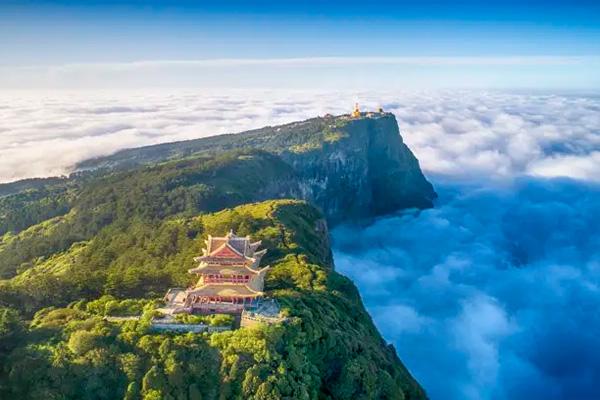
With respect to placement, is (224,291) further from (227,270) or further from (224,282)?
(227,270)

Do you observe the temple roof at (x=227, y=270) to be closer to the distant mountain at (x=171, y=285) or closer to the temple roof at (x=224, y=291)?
the temple roof at (x=224, y=291)

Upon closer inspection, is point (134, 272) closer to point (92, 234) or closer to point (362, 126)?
point (92, 234)

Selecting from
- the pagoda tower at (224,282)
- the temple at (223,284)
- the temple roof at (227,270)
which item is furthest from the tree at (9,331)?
the temple roof at (227,270)

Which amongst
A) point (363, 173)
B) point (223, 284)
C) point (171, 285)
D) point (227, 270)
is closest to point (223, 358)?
point (223, 284)

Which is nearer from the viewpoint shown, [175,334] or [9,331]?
[9,331]

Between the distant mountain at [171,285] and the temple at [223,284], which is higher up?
the temple at [223,284]

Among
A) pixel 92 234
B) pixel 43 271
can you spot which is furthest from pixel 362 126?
pixel 43 271
